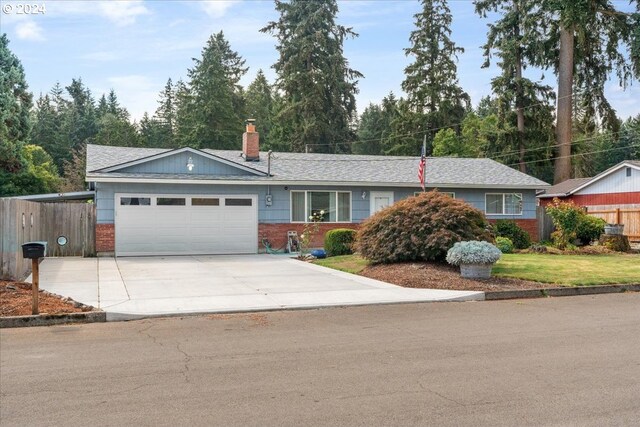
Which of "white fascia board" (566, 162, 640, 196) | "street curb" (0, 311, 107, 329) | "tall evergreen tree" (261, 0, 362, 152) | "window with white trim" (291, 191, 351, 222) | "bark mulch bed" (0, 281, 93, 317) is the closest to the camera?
"street curb" (0, 311, 107, 329)

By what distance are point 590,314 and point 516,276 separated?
388 cm

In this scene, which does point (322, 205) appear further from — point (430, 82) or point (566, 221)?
point (430, 82)

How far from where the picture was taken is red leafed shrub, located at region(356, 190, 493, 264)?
14414 mm

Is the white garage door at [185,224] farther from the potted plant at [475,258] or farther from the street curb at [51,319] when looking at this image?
the street curb at [51,319]

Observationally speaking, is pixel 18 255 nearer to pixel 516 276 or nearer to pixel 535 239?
pixel 516 276

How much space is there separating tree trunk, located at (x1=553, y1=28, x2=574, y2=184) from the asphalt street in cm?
3328

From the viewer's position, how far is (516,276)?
13.4 meters

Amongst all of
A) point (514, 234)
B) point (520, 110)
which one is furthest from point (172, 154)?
point (520, 110)

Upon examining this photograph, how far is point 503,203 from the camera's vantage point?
25.8 m

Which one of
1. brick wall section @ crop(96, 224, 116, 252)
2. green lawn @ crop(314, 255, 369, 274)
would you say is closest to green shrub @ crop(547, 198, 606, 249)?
green lawn @ crop(314, 255, 369, 274)

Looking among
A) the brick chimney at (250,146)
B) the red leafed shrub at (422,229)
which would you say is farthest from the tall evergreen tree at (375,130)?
the red leafed shrub at (422,229)

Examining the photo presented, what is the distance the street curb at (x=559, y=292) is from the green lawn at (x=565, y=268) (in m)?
0.27

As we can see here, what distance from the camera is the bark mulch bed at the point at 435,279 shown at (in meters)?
12.2

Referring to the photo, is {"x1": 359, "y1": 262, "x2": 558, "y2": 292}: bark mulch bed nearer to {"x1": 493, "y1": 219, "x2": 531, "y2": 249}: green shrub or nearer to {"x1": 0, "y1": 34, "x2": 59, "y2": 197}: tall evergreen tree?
{"x1": 493, "y1": 219, "x2": 531, "y2": 249}: green shrub
